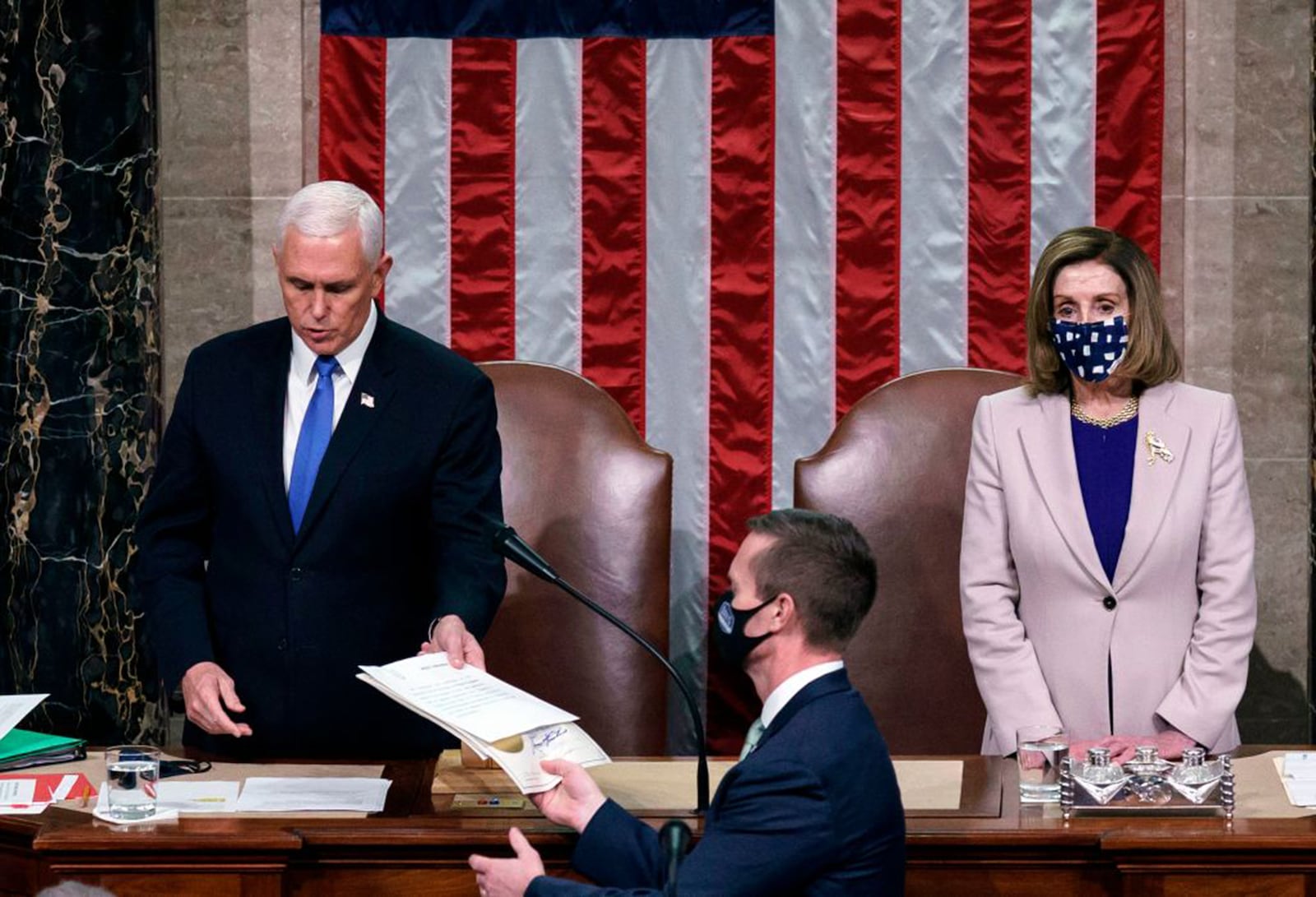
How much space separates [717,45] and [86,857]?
3.32 meters

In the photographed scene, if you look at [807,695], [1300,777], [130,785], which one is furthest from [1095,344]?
[130,785]

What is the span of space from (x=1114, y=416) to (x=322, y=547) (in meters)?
1.74

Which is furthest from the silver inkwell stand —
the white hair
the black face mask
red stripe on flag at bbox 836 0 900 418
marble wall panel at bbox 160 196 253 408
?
marble wall panel at bbox 160 196 253 408

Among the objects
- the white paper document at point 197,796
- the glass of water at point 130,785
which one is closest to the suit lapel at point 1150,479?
the white paper document at point 197,796

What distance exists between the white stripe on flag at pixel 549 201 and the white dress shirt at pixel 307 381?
1751mm

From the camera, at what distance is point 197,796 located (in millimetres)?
3402

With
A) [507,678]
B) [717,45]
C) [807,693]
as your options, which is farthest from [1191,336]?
[807,693]

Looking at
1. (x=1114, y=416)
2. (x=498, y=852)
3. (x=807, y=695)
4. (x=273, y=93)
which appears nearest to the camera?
(x=807, y=695)

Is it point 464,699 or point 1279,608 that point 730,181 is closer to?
point 1279,608

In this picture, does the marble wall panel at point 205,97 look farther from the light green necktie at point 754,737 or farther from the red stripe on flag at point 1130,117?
the light green necktie at point 754,737

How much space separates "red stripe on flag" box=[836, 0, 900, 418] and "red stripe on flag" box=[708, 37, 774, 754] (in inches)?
8.6

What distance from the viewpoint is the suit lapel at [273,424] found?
12.4ft

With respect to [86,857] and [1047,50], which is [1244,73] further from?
[86,857]

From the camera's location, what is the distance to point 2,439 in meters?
5.32
